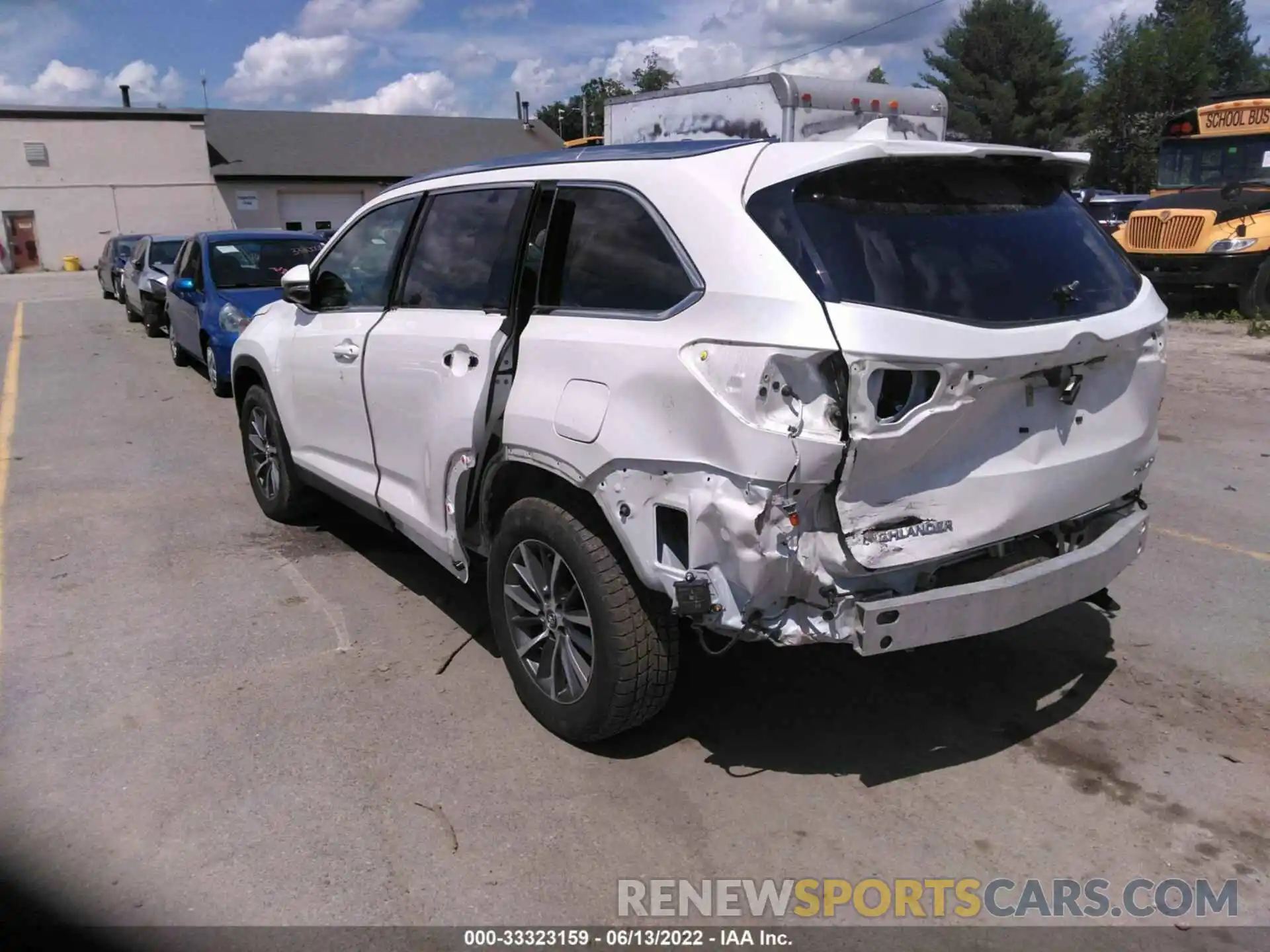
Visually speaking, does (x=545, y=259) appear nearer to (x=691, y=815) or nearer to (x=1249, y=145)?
(x=691, y=815)

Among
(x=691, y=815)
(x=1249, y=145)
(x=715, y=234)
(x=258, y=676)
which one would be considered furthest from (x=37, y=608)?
(x=1249, y=145)

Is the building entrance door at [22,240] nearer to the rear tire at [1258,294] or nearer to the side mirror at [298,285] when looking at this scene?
the rear tire at [1258,294]

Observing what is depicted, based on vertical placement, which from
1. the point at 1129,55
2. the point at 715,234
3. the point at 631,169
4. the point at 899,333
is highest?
the point at 1129,55

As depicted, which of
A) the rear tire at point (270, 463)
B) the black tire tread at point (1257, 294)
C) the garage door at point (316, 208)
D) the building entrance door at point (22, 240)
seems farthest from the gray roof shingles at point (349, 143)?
the rear tire at point (270, 463)

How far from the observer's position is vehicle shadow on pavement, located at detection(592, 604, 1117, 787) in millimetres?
3637

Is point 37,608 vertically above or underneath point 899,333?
underneath

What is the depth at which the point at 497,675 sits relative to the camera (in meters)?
4.27

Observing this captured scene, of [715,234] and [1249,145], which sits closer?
[715,234]

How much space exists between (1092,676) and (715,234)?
99.4 inches

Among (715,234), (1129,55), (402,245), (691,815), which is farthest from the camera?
(1129,55)

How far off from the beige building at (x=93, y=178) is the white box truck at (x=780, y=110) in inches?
1607

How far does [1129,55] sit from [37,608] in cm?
5646

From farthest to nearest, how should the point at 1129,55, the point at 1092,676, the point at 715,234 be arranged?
the point at 1129,55 < the point at 1092,676 < the point at 715,234

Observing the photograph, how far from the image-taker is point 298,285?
5148 mm
